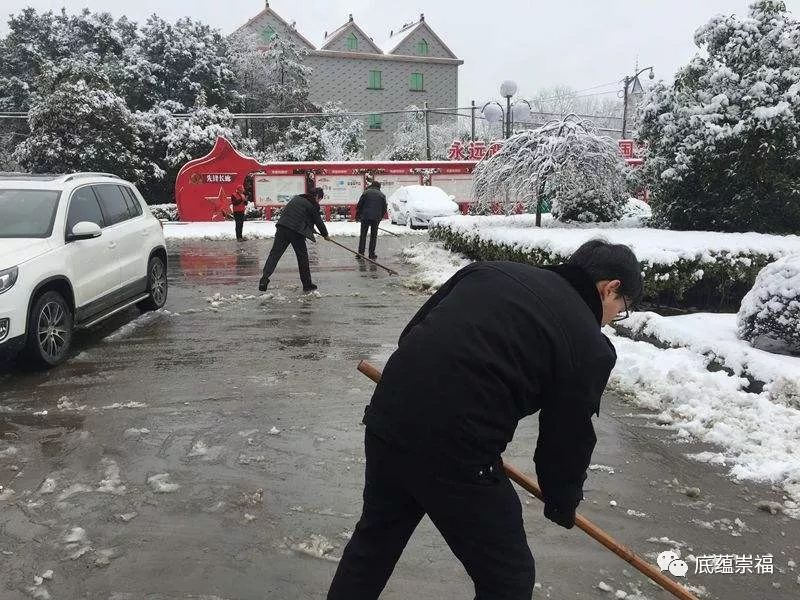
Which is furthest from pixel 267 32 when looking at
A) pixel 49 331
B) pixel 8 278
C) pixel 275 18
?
pixel 8 278

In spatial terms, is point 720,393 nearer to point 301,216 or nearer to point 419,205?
point 301,216

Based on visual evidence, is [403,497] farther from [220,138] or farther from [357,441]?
[220,138]

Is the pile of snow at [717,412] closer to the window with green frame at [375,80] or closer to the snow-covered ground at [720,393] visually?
the snow-covered ground at [720,393]

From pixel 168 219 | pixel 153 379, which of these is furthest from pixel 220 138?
pixel 153 379

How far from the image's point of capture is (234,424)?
15.3ft

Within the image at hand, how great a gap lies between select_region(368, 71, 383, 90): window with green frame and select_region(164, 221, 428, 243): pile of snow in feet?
85.5

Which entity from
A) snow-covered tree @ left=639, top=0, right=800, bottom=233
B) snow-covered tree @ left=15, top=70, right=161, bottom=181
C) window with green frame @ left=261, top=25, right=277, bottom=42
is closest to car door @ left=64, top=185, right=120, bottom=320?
snow-covered tree @ left=639, top=0, right=800, bottom=233

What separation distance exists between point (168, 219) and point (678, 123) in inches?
739

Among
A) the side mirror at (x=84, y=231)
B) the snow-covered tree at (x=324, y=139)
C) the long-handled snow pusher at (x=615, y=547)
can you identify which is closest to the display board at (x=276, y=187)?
the snow-covered tree at (x=324, y=139)

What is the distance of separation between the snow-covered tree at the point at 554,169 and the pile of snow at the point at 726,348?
17.8 ft

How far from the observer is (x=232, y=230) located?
20.6 metres

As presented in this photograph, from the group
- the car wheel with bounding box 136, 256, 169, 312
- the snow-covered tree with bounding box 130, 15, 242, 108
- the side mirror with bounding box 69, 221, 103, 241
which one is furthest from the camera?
the snow-covered tree with bounding box 130, 15, 242, 108

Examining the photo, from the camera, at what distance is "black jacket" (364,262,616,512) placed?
1759 mm

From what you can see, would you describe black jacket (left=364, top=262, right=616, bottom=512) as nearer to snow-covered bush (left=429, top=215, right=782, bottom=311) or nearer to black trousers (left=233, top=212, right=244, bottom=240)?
snow-covered bush (left=429, top=215, right=782, bottom=311)
